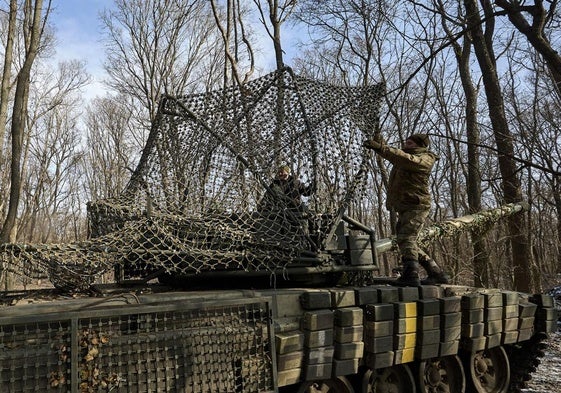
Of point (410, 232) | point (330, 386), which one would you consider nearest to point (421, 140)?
point (410, 232)

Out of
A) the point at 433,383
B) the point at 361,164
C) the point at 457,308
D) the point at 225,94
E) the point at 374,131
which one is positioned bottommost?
the point at 433,383

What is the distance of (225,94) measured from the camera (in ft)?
18.8

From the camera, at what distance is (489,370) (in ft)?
19.1

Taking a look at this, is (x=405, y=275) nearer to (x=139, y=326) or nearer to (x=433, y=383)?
(x=433, y=383)

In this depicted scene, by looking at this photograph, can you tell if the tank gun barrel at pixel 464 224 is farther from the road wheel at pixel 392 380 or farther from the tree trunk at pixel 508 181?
the road wheel at pixel 392 380

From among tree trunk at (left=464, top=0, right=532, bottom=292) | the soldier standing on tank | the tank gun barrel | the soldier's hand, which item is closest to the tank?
the soldier's hand

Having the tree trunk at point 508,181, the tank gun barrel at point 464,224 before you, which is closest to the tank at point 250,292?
the tank gun barrel at point 464,224

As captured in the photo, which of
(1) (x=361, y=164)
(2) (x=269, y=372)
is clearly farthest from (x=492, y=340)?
(2) (x=269, y=372)

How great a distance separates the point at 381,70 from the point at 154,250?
49.9 feet

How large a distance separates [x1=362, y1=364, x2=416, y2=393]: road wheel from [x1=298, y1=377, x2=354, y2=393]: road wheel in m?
0.31

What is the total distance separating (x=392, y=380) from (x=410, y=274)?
1105 mm

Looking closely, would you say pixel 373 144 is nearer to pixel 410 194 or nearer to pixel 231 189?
pixel 410 194

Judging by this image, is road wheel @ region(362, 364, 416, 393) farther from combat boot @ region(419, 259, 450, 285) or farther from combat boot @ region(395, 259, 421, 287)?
combat boot @ region(419, 259, 450, 285)

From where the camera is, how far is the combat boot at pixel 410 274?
17.0ft
